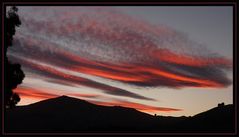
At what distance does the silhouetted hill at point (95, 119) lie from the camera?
1187 centimetres

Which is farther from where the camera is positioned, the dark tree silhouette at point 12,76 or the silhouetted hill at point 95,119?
the dark tree silhouette at point 12,76

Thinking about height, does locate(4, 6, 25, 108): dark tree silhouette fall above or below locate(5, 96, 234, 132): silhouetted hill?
above

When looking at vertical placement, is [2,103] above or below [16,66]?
below

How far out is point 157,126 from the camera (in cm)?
1183

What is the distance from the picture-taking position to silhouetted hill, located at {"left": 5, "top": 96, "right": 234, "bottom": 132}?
38.9 feet

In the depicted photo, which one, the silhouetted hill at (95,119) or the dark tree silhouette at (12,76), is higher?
the dark tree silhouette at (12,76)

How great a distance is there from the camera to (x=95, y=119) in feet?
41.5

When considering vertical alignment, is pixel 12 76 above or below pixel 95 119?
above

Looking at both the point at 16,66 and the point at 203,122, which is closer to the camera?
the point at 203,122

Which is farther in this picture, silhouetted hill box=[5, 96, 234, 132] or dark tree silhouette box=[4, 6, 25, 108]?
dark tree silhouette box=[4, 6, 25, 108]
